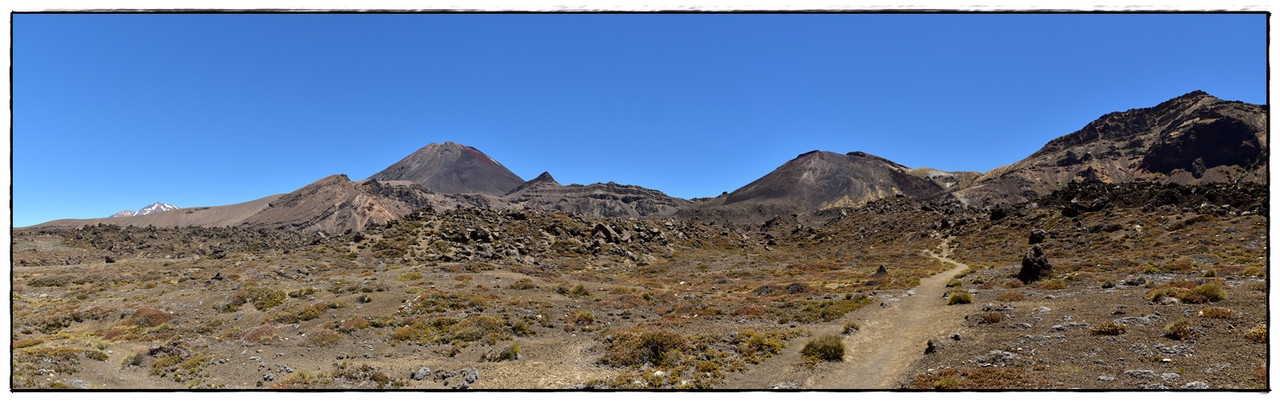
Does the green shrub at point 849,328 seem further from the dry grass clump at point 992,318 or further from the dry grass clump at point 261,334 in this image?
the dry grass clump at point 261,334

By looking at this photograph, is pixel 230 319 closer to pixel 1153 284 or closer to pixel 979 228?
pixel 1153 284

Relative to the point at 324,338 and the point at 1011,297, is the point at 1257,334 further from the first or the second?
the point at 324,338

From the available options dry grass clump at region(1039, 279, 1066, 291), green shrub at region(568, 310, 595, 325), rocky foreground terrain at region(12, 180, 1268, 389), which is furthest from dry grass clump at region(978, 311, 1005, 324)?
green shrub at region(568, 310, 595, 325)

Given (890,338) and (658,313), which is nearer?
(890,338)

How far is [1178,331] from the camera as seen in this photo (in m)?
11.1

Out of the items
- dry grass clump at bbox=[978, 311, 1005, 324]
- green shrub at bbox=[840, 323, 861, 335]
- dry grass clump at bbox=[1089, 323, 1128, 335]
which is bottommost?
green shrub at bbox=[840, 323, 861, 335]

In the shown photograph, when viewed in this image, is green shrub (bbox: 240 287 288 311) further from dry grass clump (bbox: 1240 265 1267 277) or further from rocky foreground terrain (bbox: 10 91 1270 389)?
dry grass clump (bbox: 1240 265 1267 277)

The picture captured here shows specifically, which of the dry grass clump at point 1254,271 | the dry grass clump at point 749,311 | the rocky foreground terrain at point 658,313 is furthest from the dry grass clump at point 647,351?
the dry grass clump at point 1254,271

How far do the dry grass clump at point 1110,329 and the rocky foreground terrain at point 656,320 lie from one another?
0.24 feet

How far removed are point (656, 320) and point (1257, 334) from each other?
16.3m

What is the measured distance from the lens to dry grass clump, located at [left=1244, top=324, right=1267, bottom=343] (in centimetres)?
976

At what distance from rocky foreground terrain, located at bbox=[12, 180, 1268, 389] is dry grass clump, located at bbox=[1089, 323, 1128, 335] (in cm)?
7

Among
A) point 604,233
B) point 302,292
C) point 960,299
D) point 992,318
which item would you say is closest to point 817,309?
point 960,299
